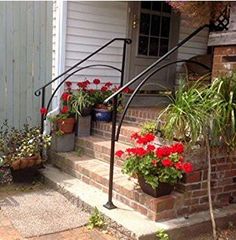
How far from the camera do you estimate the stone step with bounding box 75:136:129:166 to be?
13.9 ft

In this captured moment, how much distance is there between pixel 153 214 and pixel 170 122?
78 cm

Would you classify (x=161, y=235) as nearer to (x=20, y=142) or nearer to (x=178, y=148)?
(x=178, y=148)

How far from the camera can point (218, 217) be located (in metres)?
3.28

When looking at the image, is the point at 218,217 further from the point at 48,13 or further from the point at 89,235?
the point at 48,13

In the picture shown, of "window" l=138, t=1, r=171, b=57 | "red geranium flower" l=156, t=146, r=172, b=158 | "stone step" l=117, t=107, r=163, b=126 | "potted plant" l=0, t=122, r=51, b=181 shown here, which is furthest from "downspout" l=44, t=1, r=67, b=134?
"red geranium flower" l=156, t=146, r=172, b=158

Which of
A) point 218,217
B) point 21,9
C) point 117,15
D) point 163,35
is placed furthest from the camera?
point 163,35

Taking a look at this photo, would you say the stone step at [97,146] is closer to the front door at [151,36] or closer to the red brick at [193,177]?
the red brick at [193,177]

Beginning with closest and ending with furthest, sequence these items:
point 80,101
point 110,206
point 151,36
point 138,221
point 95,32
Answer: point 138,221 → point 110,206 → point 80,101 → point 95,32 → point 151,36

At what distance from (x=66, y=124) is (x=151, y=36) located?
225 cm

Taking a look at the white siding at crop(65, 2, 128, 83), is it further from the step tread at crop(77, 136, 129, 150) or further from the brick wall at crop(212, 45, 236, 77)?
the brick wall at crop(212, 45, 236, 77)

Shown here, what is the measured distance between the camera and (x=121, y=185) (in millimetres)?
3473

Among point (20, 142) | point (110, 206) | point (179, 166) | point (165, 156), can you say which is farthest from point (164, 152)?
point (20, 142)

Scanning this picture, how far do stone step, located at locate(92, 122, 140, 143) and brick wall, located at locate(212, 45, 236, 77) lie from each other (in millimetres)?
1167

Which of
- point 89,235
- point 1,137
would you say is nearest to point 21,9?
point 1,137
